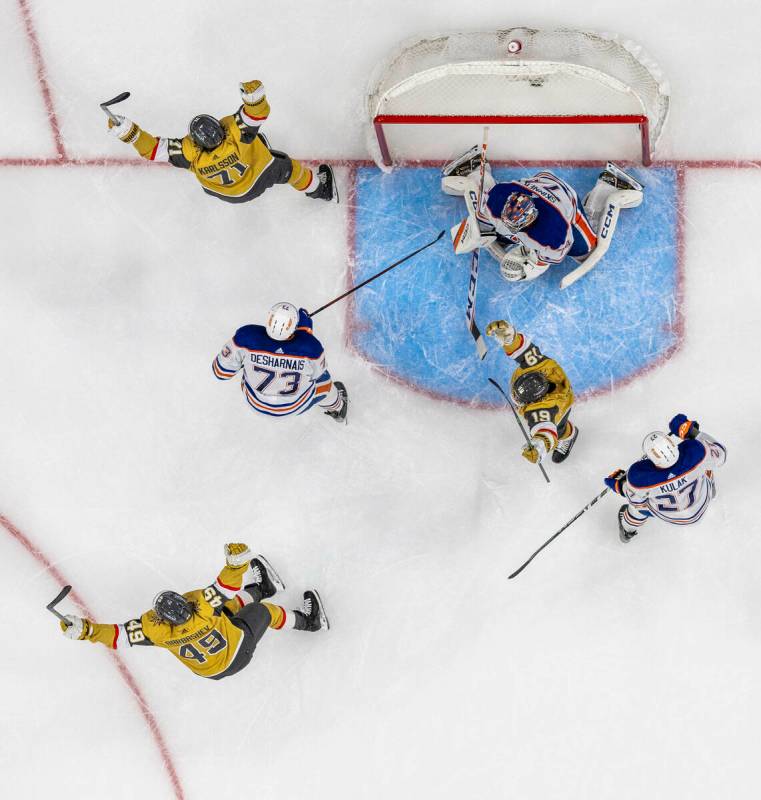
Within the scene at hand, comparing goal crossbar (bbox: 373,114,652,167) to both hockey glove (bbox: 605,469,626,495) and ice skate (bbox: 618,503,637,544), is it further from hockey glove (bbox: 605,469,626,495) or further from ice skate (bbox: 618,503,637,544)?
ice skate (bbox: 618,503,637,544)

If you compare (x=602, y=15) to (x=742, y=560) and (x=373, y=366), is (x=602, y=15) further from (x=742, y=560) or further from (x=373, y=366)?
(x=742, y=560)

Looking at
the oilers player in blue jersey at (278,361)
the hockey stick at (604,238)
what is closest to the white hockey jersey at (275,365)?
the oilers player in blue jersey at (278,361)

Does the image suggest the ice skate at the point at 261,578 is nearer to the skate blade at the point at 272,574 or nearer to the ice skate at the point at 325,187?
the skate blade at the point at 272,574

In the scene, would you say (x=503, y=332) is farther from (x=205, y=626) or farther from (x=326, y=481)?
(x=205, y=626)

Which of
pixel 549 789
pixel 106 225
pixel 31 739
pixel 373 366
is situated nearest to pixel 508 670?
→ pixel 549 789

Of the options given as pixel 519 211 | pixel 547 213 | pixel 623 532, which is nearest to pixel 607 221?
pixel 547 213

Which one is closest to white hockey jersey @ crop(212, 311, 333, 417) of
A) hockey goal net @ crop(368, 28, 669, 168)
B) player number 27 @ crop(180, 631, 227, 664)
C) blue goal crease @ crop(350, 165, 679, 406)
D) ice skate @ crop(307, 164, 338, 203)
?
blue goal crease @ crop(350, 165, 679, 406)
